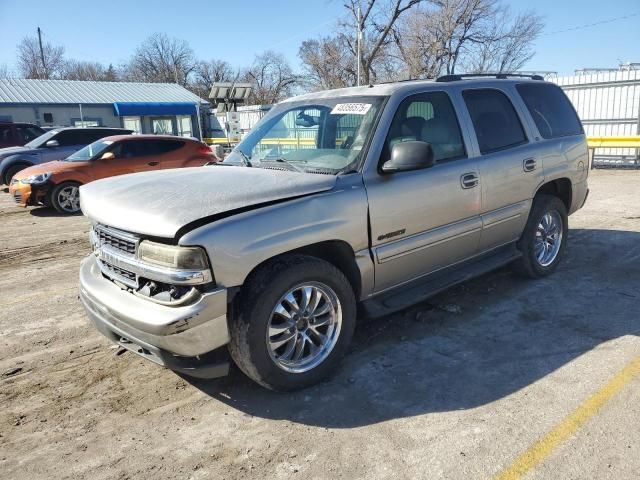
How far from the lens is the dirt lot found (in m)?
2.62

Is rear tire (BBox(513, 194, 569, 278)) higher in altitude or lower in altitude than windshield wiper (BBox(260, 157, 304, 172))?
lower

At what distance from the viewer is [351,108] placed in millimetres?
3840

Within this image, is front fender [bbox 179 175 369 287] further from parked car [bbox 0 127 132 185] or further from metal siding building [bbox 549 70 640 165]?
metal siding building [bbox 549 70 640 165]

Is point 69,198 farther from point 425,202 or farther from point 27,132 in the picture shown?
point 425,202

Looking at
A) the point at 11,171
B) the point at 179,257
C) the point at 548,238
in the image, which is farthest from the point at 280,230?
the point at 11,171

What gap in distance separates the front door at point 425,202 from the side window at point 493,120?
0.29 metres

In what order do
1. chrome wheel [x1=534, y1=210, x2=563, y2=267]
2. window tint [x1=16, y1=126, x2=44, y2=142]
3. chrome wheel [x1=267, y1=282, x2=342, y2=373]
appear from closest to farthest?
chrome wheel [x1=267, y1=282, x2=342, y2=373], chrome wheel [x1=534, y1=210, x2=563, y2=267], window tint [x1=16, y1=126, x2=44, y2=142]

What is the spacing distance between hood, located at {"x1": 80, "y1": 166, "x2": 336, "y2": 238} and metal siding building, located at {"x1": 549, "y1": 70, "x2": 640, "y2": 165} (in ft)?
50.5

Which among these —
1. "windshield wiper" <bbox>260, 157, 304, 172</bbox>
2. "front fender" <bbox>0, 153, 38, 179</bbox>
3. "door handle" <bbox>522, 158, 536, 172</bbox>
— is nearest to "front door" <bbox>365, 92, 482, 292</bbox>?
"windshield wiper" <bbox>260, 157, 304, 172</bbox>

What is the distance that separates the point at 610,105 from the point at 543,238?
14.3 m

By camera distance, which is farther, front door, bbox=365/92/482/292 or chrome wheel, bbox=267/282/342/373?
front door, bbox=365/92/482/292

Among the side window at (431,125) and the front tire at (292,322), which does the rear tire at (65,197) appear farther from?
the front tire at (292,322)

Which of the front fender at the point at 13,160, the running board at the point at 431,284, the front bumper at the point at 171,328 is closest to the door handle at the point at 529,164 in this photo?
the running board at the point at 431,284

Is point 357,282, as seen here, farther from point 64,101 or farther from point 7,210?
point 64,101
